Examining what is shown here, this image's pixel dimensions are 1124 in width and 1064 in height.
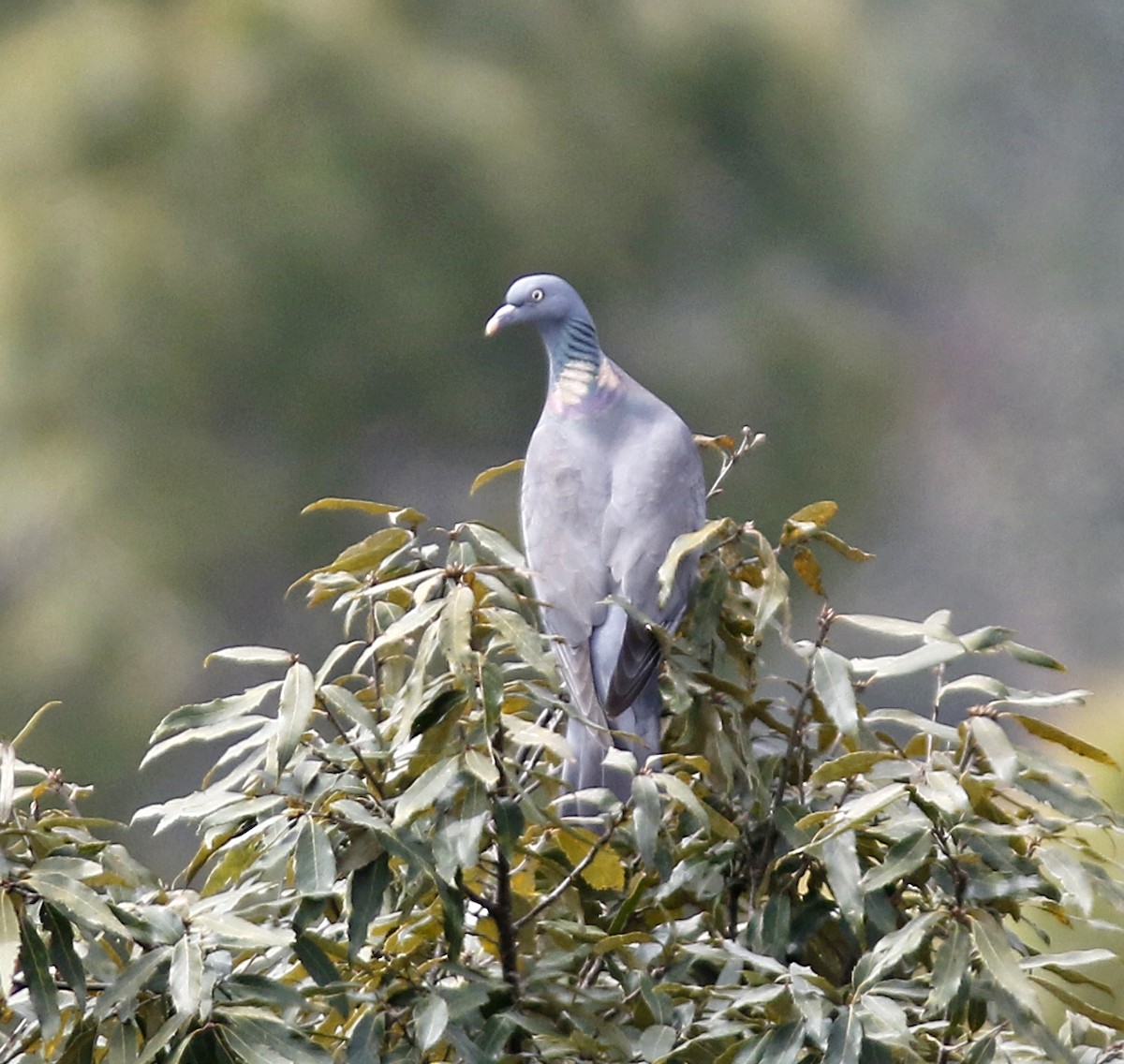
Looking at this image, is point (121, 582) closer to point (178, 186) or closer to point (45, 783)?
point (178, 186)

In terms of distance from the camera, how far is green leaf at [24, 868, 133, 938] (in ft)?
2.53

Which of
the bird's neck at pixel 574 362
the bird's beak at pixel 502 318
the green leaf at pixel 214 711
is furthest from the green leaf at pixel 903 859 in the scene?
the bird's beak at pixel 502 318

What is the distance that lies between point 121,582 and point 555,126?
1260 millimetres

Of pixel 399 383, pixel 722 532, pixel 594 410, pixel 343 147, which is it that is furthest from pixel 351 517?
pixel 722 532

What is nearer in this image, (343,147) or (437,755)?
(437,755)

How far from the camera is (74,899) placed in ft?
2.56

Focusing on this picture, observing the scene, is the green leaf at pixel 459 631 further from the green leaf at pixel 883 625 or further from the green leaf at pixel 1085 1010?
the green leaf at pixel 1085 1010

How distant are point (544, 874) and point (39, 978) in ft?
1.06

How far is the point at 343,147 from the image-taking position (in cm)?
314

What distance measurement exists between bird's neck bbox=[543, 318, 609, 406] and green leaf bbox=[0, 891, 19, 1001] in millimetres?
715

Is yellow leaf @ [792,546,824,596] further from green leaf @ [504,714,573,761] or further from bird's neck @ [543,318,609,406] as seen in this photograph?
bird's neck @ [543,318,609,406]

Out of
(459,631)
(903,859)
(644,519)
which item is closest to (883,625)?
(903,859)

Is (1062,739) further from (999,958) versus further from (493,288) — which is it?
(493,288)

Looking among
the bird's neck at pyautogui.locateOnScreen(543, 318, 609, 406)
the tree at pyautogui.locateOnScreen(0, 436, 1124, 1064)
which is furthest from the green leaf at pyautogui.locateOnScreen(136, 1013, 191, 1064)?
the bird's neck at pyautogui.locateOnScreen(543, 318, 609, 406)
